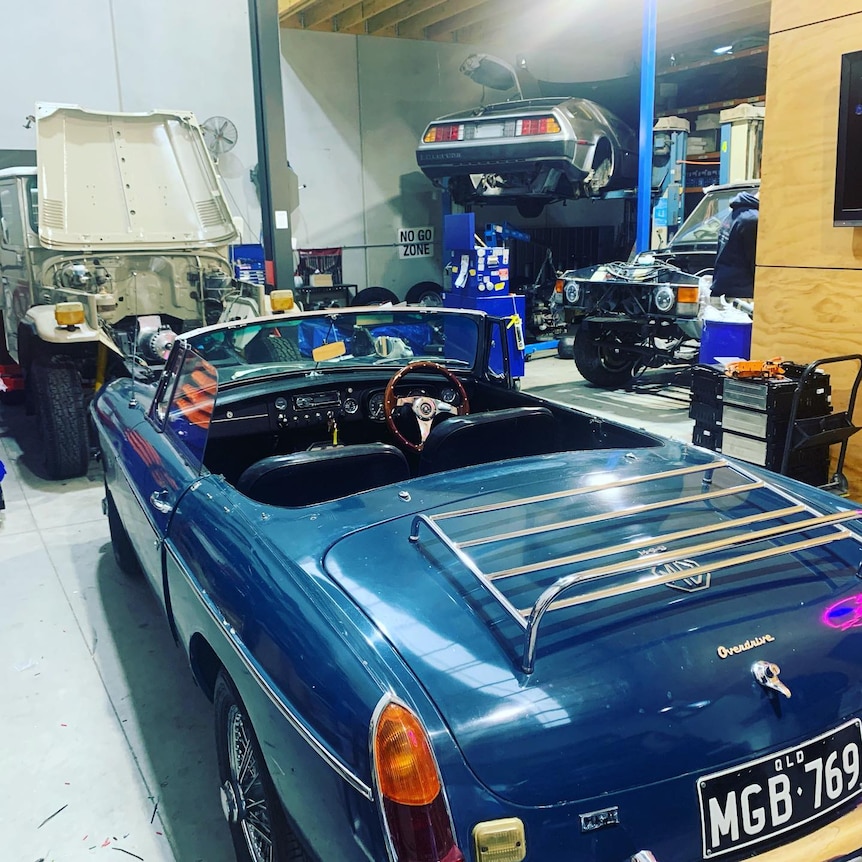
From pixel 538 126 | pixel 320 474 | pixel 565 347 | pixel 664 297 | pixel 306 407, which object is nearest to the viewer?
pixel 320 474

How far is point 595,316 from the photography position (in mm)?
7594

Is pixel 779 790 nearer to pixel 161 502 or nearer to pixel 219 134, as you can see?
pixel 161 502

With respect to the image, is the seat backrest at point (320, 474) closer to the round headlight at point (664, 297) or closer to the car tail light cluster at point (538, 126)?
the round headlight at point (664, 297)

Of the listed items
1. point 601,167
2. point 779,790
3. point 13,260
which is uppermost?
point 601,167

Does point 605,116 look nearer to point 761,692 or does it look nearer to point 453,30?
point 453,30

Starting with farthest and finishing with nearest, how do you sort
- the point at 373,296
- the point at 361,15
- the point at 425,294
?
1. the point at 425,294
2. the point at 373,296
3. the point at 361,15

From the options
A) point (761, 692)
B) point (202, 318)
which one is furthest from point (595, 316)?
point (761, 692)

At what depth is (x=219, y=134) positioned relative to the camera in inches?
385

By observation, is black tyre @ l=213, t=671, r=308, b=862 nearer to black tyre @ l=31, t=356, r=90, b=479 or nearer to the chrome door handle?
the chrome door handle

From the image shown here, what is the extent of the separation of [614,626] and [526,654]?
8.2 inches

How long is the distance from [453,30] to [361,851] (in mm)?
12348

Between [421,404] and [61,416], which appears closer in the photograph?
[421,404]

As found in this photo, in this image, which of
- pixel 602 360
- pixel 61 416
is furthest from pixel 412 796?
pixel 602 360

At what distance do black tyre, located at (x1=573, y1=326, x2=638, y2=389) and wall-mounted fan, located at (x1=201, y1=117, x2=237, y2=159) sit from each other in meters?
5.10
